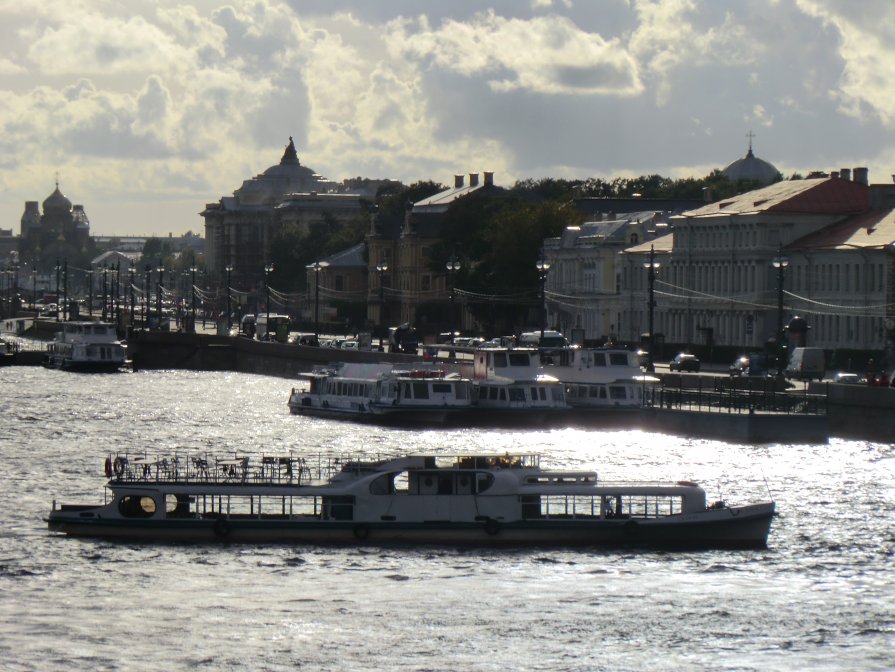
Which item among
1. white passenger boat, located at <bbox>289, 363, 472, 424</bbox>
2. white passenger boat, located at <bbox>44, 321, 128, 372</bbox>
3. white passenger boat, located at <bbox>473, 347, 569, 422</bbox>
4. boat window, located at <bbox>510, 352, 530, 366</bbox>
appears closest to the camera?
white passenger boat, located at <bbox>473, 347, 569, 422</bbox>

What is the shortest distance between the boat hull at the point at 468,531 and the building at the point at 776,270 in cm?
5444

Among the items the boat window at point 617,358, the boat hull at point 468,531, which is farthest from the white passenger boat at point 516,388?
the boat hull at point 468,531

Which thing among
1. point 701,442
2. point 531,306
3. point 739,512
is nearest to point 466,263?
point 531,306

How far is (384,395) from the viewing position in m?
110

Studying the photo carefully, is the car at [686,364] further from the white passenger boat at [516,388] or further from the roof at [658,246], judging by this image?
the roof at [658,246]

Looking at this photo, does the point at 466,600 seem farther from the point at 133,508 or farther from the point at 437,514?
the point at 133,508

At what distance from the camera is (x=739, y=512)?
65.8 metres

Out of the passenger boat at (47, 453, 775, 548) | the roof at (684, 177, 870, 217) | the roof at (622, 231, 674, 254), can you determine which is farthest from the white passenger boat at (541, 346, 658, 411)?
the roof at (622, 231, 674, 254)

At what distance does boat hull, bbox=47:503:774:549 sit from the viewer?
216 feet

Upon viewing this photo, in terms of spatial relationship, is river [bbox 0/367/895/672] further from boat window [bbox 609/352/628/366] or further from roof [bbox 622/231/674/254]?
roof [bbox 622/231/674/254]

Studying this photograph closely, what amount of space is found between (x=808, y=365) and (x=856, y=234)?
22.9m

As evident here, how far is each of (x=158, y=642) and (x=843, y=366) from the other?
71367 millimetres

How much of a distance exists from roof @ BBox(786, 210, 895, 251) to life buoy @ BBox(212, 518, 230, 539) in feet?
215

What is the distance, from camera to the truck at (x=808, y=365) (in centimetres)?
10956
